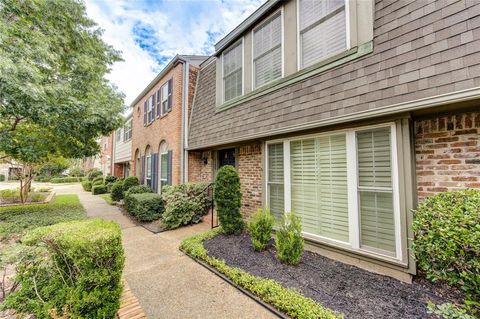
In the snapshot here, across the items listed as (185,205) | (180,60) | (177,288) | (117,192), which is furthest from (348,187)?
(117,192)

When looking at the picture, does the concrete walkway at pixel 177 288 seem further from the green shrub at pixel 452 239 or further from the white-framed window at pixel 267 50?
the white-framed window at pixel 267 50

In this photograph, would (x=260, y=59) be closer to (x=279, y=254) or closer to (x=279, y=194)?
(x=279, y=194)

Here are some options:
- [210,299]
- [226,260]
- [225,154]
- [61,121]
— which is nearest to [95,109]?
[61,121]

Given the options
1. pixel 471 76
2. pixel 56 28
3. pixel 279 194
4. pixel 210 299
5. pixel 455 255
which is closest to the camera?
pixel 455 255

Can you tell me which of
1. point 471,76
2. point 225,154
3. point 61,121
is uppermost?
point 61,121

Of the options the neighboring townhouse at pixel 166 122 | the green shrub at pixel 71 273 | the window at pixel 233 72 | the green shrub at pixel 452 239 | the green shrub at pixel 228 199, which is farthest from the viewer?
the neighboring townhouse at pixel 166 122

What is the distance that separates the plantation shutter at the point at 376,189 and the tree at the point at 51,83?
7670 millimetres

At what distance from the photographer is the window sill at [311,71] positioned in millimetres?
3456

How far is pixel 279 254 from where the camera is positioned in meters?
3.61

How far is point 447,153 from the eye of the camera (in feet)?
9.48

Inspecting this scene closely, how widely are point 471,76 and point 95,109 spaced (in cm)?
924

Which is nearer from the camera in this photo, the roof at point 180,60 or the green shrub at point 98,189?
the roof at point 180,60

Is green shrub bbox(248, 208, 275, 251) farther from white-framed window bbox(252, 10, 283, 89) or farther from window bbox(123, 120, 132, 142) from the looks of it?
window bbox(123, 120, 132, 142)

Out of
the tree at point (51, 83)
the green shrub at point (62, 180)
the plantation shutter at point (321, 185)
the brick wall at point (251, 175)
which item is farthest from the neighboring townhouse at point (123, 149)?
the green shrub at point (62, 180)
